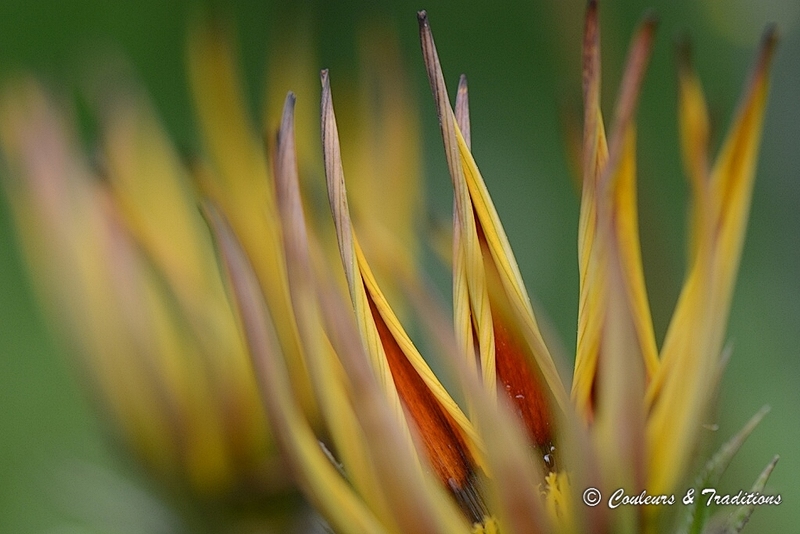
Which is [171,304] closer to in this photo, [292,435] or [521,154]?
[292,435]

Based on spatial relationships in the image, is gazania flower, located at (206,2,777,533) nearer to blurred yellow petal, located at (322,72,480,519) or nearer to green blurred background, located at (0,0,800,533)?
blurred yellow petal, located at (322,72,480,519)

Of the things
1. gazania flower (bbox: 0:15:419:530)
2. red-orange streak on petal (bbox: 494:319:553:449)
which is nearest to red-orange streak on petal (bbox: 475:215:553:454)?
red-orange streak on petal (bbox: 494:319:553:449)

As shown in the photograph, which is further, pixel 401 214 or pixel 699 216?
pixel 401 214

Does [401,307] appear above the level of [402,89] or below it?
below

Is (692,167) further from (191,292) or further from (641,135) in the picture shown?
(641,135)

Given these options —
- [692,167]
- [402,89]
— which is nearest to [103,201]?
[402,89]

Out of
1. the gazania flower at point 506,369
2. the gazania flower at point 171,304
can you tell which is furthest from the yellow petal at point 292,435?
the gazania flower at point 171,304
